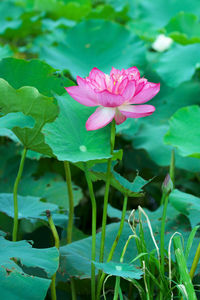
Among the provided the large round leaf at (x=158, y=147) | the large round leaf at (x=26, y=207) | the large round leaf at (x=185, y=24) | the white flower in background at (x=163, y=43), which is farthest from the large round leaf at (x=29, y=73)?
the large round leaf at (x=185, y=24)

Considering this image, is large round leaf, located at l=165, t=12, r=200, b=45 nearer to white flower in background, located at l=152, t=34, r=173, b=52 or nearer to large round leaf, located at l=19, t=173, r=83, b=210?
white flower in background, located at l=152, t=34, r=173, b=52

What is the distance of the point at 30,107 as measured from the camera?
894mm

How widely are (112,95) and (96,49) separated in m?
1.07

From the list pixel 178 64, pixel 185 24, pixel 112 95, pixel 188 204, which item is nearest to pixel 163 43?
pixel 185 24

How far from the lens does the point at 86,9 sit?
2566mm

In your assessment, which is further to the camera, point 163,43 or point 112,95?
point 163,43

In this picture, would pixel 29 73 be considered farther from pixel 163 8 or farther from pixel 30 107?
pixel 163 8

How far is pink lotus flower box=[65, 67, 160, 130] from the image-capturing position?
0.80m

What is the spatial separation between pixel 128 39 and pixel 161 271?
1.18 meters

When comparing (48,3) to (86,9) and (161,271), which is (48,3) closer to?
(86,9)

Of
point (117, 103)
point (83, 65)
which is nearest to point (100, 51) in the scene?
point (83, 65)

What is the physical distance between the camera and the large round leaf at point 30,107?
87 centimetres

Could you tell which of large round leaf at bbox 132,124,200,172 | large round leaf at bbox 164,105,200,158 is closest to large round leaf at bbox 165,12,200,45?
large round leaf at bbox 132,124,200,172

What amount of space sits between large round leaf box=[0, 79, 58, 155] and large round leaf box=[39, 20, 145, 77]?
0.84 metres
